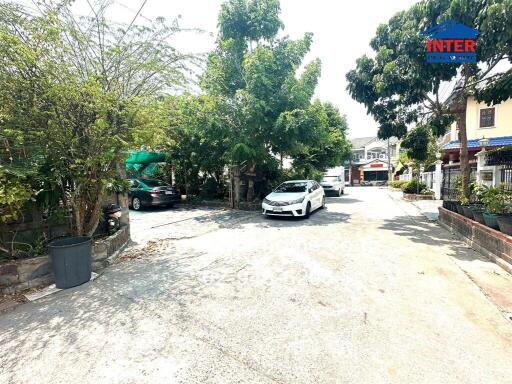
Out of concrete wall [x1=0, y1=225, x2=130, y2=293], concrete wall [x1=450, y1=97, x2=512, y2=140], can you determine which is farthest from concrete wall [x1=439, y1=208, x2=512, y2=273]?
concrete wall [x1=450, y1=97, x2=512, y2=140]

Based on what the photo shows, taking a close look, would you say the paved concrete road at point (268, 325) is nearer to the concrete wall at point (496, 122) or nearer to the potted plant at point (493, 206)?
the potted plant at point (493, 206)

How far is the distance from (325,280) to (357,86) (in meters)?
7.26

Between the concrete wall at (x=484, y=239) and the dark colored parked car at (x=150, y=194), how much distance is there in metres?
10.7

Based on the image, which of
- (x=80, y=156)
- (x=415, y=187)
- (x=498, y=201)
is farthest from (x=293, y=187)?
(x=415, y=187)

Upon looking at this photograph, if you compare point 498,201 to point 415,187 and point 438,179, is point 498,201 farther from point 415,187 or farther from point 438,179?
point 415,187

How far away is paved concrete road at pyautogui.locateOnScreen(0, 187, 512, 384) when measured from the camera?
2.47 metres

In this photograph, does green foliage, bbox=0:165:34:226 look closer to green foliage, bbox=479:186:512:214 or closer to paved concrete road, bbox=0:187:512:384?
paved concrete road, bbox=0:187:512:384

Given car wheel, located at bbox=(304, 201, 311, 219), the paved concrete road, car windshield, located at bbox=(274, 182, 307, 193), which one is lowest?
the paved concrete road

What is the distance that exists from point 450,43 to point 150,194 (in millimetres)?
11594

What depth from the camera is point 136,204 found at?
1267 cm

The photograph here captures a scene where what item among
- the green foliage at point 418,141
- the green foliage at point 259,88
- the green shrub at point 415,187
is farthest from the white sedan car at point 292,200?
the green shrub at point 415,187

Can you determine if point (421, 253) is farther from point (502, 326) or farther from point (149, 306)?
point (149, 306)

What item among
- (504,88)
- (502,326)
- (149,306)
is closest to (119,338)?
(149,306)

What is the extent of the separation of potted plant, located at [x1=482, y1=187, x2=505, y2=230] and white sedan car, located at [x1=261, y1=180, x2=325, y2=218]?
5.15 metres
